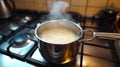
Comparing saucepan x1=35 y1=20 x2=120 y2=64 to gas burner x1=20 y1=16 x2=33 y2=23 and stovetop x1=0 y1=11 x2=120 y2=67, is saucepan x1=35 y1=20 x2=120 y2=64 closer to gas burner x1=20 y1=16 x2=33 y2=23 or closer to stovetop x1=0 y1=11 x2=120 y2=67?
stovetop x1=0 y1=11 x2=120 y2=67

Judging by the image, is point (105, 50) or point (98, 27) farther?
point (98, 27)

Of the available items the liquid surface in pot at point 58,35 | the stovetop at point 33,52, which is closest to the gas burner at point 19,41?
the stovetop at point 33,52

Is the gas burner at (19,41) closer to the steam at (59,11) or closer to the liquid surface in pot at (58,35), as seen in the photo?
the liquid surface in pot at (58,35)

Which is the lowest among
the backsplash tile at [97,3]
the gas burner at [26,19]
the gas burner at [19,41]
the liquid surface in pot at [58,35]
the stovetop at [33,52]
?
the stovetop at [33,52]

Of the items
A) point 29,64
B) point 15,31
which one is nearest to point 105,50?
point 29,64

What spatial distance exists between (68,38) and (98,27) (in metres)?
0.32

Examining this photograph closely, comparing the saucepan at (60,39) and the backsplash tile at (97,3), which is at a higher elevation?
the backsplash tile at (97,3)

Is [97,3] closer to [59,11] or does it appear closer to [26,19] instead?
[59,11]

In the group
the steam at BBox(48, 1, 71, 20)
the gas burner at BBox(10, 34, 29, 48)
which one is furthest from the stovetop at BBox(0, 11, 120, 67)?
the steam at BBox(48, 1, 71, 20)

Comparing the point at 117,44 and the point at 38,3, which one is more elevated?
the point at 38,3

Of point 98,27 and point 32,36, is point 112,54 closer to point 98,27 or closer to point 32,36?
point 98,27

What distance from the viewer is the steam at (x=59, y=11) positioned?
85 cm

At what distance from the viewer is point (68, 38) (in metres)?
0.56

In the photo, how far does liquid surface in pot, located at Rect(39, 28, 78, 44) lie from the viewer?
543mm
